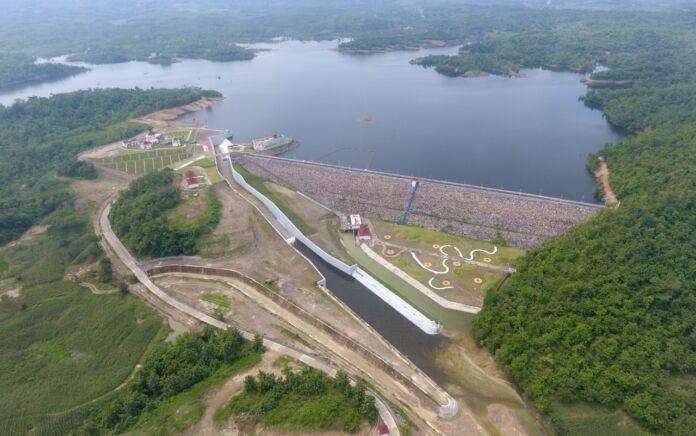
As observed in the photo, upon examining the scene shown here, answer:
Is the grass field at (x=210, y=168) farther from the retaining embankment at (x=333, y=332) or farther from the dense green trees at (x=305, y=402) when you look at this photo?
the dense green trees at (x=305, y=402)

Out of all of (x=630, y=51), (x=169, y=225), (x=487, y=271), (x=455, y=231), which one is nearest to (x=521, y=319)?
(x=487, y=271)

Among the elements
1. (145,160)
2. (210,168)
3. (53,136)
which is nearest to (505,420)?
(210,168)

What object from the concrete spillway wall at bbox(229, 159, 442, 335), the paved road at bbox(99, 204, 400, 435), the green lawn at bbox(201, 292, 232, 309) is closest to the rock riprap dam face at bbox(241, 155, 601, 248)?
the concrete spillway wall at bbox(229, 159, 442, 335)

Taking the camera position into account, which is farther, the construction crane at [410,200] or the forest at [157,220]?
the construction crane at [410,200]

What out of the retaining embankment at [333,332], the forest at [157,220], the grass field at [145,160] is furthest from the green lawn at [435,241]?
the grass field at [145,160]

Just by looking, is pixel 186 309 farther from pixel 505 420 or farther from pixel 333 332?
pixel 505 420
